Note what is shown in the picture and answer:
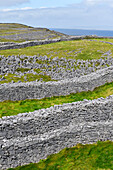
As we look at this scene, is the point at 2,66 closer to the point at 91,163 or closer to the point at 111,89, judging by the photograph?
the point at 111,89

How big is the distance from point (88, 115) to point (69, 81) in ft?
26.7

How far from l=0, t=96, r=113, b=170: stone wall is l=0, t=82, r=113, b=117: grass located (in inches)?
171

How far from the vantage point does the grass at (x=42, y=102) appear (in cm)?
1797

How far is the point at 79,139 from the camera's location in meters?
14.7

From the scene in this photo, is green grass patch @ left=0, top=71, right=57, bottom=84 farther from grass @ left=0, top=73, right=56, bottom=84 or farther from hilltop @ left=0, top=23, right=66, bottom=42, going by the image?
hilltop @ left=0, top=23, right=66, bottom=42

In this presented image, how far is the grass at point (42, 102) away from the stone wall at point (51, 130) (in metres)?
4.36

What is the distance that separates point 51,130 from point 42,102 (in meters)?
6.60

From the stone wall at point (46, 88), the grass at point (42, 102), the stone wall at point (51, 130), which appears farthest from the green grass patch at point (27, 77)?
the stone wall at point (51, 130)

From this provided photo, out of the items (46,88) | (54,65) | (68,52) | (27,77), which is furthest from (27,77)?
(68,52)

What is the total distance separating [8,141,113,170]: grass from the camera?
41.3 ft

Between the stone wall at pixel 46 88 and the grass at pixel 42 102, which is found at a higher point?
the stone wall at pixel 46 88

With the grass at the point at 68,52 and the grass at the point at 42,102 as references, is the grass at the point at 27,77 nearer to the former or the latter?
the grass at the point at 42,102

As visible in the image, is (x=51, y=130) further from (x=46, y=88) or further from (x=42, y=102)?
(x=46, y=88)

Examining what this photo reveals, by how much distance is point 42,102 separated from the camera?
20.2 metres
